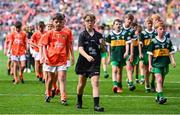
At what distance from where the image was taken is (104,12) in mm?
52531

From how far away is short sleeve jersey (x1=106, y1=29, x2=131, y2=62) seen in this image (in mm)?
18250

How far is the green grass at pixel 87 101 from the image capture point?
14.2 meters

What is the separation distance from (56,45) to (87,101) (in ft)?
5.30

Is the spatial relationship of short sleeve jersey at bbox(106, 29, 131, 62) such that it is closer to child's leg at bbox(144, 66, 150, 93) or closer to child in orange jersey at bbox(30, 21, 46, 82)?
child's leg at bbox(144, 66, 150, 93)

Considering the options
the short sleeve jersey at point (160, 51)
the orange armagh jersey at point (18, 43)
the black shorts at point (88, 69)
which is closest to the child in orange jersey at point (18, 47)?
the orange armagh jersey at point (18, 43)

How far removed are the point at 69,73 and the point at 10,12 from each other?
29.0 meters

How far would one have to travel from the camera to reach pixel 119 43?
60.4ft

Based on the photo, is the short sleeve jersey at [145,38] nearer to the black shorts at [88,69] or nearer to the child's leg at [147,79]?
the child's leg at [147,79]

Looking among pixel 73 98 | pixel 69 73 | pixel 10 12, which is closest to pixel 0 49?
pixel 10 12

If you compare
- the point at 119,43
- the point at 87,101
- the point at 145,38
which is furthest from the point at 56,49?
the point at 145,38

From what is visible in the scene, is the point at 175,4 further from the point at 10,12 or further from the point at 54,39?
the point at 54,39

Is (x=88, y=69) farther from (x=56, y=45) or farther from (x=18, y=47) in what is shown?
(x=18, y=47)

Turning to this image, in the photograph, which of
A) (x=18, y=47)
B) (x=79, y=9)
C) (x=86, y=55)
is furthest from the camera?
(x=79, y=9)

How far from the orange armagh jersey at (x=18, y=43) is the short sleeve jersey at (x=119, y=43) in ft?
14.3
